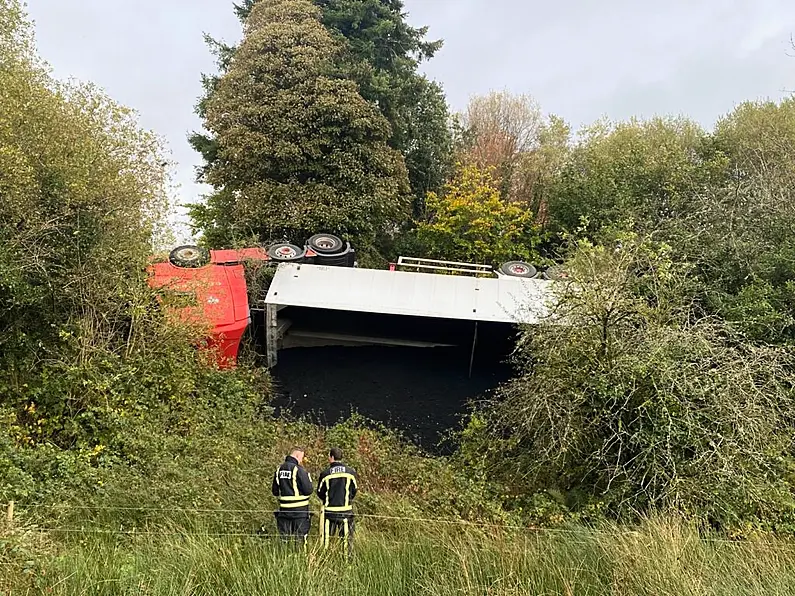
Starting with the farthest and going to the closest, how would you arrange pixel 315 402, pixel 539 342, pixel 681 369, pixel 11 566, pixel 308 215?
pixel 308 215
pixel 315 402
pixel 539 342
pixel 681 369
pixel 11 566

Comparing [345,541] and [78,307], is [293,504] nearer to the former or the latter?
[345,541]

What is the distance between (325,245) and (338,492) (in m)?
8.96

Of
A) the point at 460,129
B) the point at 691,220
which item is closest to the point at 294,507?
the point at 691,220

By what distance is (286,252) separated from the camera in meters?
12.9

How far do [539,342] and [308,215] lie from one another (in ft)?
31.2

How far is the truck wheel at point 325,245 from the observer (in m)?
13.3

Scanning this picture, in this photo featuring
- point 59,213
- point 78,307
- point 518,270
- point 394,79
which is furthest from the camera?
point 394,79

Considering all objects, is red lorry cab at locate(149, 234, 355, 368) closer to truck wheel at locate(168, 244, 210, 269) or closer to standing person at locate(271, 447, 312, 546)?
truck wheel at locate(168, 244, 210, 269)

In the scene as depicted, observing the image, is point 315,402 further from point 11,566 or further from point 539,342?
point 11,566

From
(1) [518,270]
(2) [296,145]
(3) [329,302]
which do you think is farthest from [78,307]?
(1) [518,270]

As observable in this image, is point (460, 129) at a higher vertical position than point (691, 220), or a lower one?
higher

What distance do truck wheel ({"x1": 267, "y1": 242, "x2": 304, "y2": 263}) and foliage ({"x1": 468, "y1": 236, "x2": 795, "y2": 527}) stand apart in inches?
256

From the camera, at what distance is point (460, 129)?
22.7m

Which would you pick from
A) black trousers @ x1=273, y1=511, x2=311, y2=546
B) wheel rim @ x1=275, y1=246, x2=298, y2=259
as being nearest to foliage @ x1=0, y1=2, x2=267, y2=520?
black trousers @ x1=273, y1=511, x2=311, y2=546
